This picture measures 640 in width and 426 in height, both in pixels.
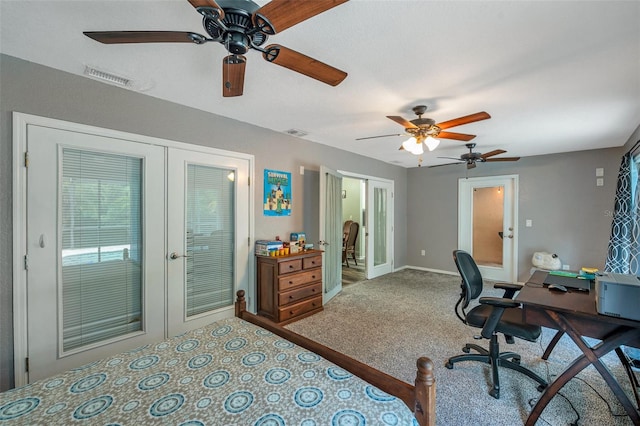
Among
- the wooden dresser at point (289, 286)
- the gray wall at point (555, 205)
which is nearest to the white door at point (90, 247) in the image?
the wooden dresser at point (289, 286)

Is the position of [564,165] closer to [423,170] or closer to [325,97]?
[423,170]

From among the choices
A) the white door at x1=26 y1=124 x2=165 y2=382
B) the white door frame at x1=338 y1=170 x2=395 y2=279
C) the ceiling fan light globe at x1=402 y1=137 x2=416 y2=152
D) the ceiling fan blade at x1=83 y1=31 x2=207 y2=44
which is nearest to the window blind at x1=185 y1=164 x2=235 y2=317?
the white door at x1=26 y1=124 x2=165 y2=382

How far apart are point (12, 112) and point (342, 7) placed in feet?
7.86

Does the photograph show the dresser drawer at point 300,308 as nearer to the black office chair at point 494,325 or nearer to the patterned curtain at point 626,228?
the black office chair at point 494,325

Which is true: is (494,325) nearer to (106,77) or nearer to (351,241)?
(106,77)

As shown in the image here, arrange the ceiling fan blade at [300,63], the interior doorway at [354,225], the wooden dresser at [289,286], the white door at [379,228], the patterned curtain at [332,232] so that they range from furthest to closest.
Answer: the interior doorway at [354,225], the white door at [379,228], the patterned curtain at [332,232], the wooden dresser at [289,286], the ceiling fan blade at [300,63]

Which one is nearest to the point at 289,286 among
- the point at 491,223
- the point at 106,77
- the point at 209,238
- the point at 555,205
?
the point at 209,238

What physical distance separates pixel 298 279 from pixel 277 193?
1.18m

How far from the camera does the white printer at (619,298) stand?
5.06ft

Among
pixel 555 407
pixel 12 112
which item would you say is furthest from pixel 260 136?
pixel 555 407

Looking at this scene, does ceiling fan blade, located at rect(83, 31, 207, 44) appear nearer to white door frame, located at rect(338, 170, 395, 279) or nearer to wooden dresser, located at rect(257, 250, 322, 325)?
wooden dresser, located at rect(257, 250, 322, 325)

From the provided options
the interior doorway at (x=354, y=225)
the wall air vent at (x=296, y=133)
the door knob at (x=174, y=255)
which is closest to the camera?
the door knob at (x=174, y=255)

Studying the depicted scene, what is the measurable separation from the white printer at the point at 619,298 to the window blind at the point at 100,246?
353 cm

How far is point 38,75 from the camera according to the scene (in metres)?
2.01
